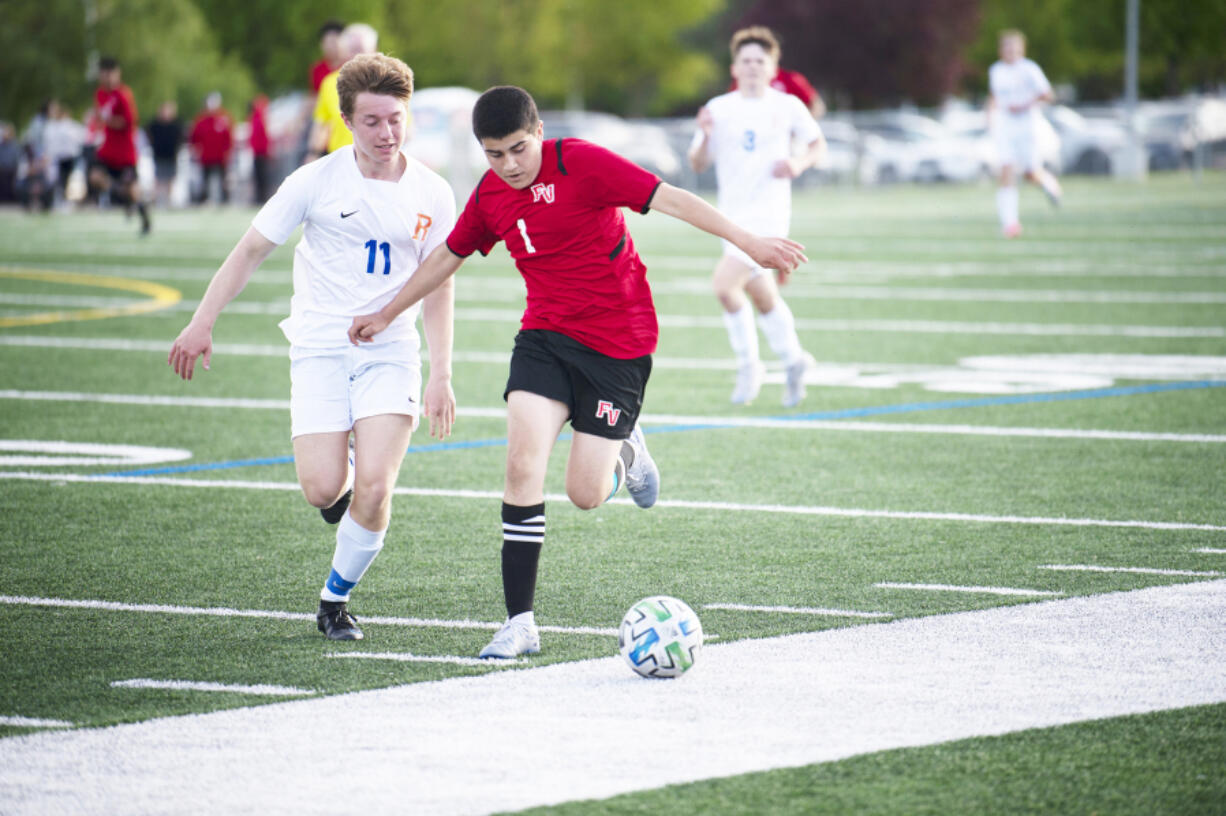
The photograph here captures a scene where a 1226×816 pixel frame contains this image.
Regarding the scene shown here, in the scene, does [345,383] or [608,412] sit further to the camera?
[345,383]

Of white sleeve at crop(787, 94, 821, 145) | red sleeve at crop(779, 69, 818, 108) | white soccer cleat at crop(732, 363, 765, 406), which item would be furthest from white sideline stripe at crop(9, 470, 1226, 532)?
red sleeve at crop(779, 69, 818, 108)

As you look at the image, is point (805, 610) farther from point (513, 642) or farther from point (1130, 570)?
point (1130, 570)

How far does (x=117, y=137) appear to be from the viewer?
2783 centimetres

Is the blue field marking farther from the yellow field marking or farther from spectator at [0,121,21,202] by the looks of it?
spectator at [0,121,21,202]

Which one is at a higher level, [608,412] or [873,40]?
[873,40]

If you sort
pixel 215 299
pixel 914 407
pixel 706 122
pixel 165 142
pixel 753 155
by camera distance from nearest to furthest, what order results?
pixel 215 299
pixel 914 407
pixel 706 122
pixel 753 155
pixel 165 142

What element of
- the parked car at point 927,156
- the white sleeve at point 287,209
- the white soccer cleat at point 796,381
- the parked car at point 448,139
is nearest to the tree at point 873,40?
the parked car at point 927,156

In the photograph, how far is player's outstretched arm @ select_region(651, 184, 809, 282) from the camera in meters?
5.90

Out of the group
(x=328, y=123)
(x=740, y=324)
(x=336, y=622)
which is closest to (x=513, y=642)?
(x=336, y=622)

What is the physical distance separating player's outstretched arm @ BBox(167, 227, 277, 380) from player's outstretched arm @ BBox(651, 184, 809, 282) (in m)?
1.39

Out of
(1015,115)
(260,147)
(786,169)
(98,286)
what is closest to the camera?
(786,169)

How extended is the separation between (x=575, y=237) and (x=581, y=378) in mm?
489

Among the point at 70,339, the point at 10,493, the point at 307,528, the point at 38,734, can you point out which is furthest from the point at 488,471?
the point at 70,339

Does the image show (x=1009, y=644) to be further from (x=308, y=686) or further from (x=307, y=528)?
(x=307, y=528)
